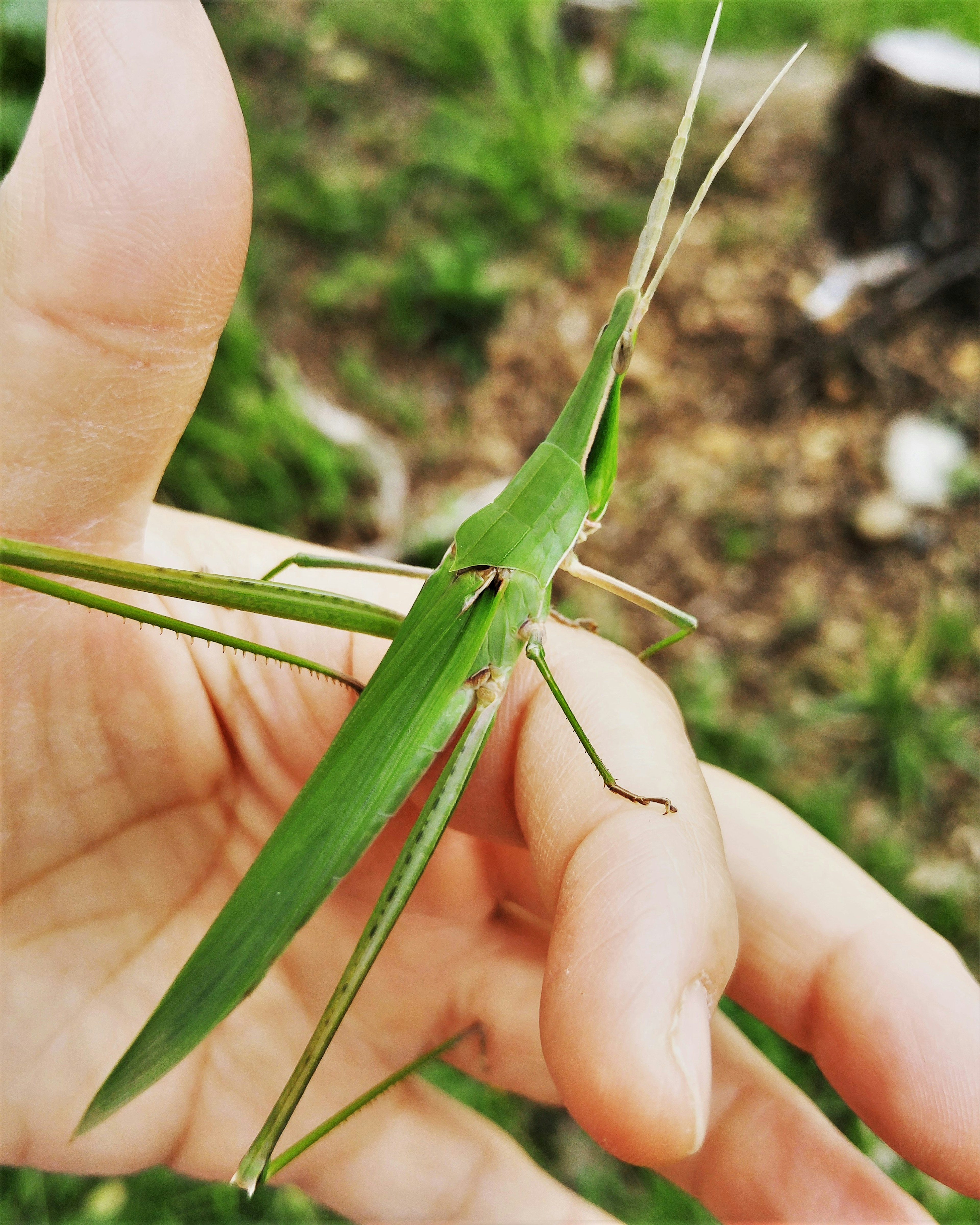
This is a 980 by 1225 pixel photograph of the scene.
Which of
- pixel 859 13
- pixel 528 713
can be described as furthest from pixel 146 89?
pixel 859 13

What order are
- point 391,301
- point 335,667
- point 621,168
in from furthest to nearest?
point 621,168
point 391,301
point 335,667

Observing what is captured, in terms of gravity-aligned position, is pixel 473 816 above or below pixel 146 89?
below

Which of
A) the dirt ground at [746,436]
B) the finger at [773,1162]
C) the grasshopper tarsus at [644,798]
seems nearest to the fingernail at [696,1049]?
the grasshopper tarsus at [644,798]

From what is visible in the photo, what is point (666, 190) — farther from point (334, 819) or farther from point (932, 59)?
point (932, 59)

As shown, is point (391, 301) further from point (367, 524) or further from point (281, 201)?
point (367, 524)

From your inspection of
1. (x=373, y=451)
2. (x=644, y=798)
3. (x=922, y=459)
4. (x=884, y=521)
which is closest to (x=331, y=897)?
(x=644, y=798)

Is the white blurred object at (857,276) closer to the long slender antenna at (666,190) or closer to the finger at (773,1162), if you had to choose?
the long slender antenna at (666,190)
